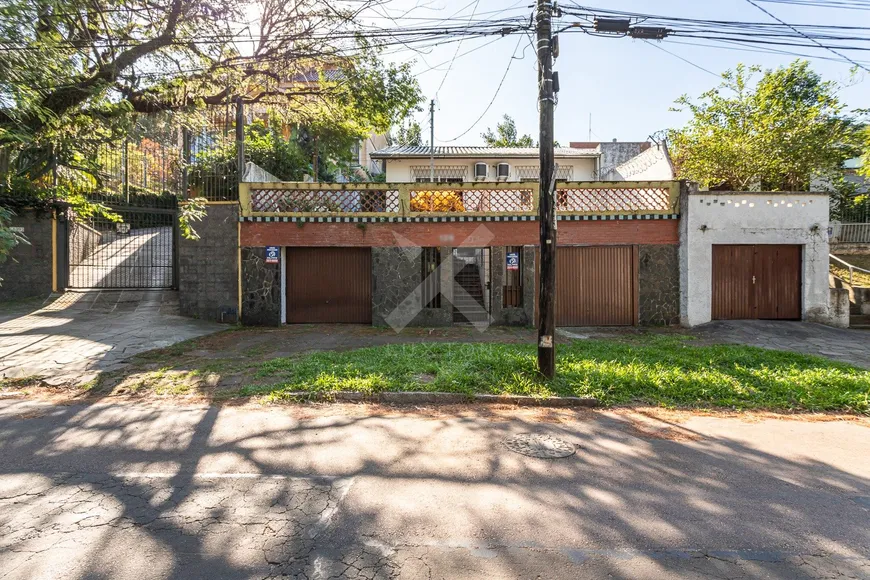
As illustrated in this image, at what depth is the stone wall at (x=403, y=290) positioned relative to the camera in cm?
1132

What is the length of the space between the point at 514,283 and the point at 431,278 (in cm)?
215

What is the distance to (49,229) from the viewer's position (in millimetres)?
12531

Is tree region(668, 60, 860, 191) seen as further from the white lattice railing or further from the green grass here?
the green grass

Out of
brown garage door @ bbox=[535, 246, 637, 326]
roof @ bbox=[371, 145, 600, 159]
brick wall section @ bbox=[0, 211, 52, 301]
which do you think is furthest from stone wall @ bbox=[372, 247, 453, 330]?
roof @ bbox=[371, 145, 600, 159]

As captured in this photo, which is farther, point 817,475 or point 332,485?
point 817,475

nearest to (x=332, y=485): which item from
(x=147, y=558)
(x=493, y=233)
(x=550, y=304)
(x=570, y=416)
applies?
(x=147, y=558)

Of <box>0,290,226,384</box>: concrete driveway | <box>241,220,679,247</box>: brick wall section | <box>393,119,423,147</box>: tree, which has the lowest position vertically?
<box>0,290,226,384</box>: concrete driveway

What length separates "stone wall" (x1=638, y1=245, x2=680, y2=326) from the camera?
11250 millimetres

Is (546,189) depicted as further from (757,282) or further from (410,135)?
(410,135)

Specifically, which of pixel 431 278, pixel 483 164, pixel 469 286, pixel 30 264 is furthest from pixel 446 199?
pixel 30 264

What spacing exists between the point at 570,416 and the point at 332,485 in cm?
301

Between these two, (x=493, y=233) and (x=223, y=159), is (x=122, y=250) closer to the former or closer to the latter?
(x=223, y=159)

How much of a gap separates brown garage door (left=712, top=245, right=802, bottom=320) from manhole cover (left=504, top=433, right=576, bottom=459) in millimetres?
8904

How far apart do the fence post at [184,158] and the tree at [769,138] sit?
15885 mm
